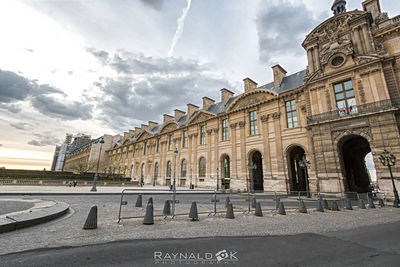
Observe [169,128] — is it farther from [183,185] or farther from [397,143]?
[397,143]

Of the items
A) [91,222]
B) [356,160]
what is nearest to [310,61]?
[356,160]

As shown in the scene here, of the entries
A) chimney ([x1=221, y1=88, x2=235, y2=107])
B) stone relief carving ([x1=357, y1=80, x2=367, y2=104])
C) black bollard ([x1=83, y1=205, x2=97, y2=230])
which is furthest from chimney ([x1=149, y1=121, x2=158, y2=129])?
black bollard ([x1=83, y1=205, x2=97, y2=230])

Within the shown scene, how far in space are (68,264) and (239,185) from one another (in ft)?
84.3

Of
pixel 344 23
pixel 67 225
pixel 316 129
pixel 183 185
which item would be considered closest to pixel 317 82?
pixel 316 129

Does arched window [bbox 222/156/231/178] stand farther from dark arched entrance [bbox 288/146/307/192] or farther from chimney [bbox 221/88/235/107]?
chimney [bbox 221/88/235/107]

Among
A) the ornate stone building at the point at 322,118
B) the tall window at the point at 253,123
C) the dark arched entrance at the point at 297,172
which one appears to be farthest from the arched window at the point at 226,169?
the dark arched entrance at the point at 297,172

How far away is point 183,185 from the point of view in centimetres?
3634

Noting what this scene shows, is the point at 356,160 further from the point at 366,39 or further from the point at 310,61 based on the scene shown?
the point at 366,39

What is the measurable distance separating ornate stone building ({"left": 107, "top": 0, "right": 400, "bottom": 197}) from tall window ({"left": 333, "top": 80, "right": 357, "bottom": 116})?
83 millimetres

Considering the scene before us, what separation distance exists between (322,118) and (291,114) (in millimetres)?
4284

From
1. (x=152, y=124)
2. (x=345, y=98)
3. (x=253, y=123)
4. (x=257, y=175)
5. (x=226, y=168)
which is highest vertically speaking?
(x=152, y=124)

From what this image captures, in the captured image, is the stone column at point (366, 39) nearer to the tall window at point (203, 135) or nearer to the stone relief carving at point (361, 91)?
the stone relief carving at point (361, 91)

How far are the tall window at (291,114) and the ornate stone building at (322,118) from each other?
118mm

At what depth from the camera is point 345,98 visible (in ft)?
64.3
